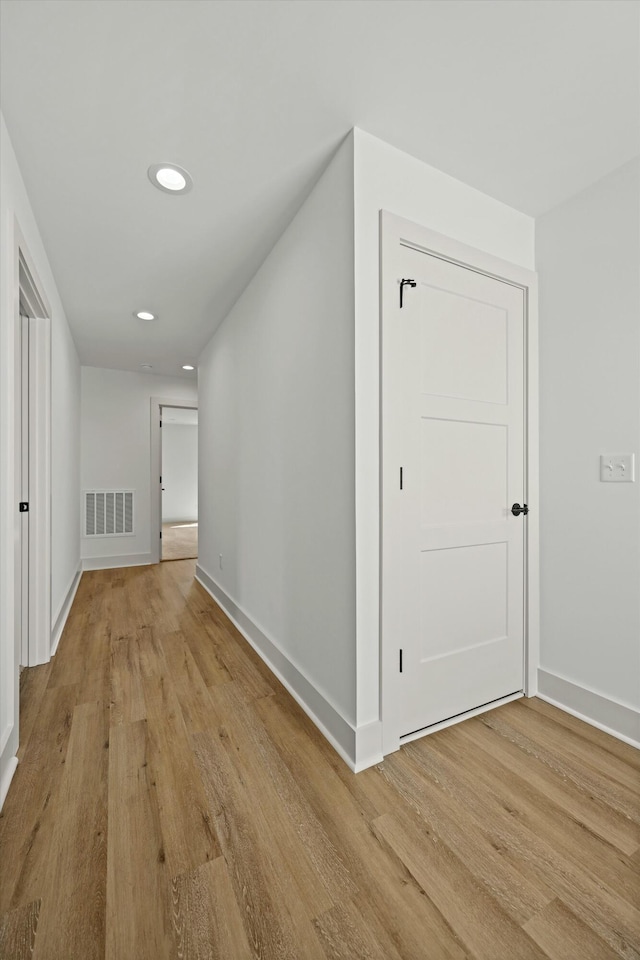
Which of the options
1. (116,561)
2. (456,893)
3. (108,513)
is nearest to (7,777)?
(456,893)

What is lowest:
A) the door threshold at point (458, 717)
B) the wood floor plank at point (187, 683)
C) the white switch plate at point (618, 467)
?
the wood floor plank at point (187, 683)

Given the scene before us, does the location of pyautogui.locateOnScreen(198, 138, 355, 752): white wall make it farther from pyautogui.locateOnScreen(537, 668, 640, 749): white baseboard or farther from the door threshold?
pyautogui.locateOnScreen(537, 668, 640, 749): white baseboard

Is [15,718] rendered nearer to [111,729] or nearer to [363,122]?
[111,729]

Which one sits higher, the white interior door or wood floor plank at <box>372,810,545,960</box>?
the white interior door

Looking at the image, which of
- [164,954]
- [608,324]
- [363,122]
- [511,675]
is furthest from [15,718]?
[608,324]

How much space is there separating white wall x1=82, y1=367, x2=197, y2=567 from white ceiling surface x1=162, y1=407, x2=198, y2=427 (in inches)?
106

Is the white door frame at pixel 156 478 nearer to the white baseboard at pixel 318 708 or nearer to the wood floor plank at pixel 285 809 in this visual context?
the white baseboard at pixel 318 708

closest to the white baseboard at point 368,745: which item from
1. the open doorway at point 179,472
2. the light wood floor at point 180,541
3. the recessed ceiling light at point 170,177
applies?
the recessed ceiling light at point 170,177

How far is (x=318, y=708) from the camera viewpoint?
1.80 metres

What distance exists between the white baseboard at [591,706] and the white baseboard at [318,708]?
978 mm

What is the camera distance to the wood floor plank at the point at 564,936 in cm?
94

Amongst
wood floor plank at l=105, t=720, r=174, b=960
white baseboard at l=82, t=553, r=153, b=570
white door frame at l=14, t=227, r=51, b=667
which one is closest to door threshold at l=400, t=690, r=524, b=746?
wood floor plank at l=105, t=720, r=174, b=960

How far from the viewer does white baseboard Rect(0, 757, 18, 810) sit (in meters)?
1.37

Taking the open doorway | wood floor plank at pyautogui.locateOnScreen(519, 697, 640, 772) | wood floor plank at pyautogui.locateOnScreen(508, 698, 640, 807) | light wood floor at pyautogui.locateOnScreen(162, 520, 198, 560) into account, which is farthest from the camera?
the open doorway
